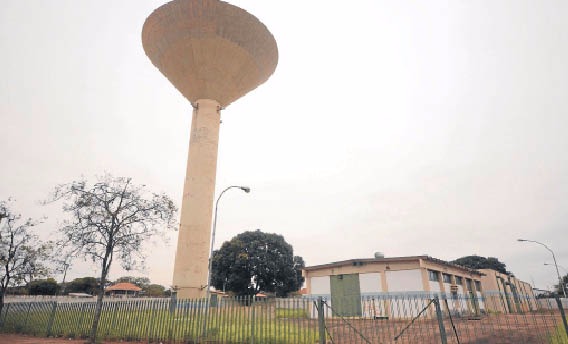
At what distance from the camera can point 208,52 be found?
24.6m

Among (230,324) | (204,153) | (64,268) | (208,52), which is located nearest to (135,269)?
(64,268)

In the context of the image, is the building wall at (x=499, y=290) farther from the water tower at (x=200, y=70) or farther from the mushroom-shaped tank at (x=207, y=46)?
the mushroom-shaped tank at (x=207, y=46)

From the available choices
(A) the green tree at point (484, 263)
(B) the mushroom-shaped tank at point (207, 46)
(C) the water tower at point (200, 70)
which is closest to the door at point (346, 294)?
(C) the water tower at point (200, 70)

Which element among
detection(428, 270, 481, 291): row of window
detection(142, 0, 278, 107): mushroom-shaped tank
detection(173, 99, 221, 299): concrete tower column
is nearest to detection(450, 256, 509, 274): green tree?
detection(428, 270, 481, 291): row of window

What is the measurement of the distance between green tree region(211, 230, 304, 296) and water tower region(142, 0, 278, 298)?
27.4 m

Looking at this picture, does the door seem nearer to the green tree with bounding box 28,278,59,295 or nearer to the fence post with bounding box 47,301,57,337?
the fence post with bounding box 47,301,57,337

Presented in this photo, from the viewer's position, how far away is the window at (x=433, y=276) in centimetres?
2572

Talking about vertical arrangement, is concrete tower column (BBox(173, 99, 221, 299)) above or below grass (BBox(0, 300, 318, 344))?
above

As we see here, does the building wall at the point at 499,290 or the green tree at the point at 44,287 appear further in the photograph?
the green tree at the point at 44,287

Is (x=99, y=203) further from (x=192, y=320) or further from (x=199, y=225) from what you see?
(x=199, y=225)

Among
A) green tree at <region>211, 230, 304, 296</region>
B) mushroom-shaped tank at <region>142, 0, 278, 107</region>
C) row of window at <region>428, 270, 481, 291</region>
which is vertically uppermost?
mushroom-shaped tank at <region>142, 0, 278, 107</region>

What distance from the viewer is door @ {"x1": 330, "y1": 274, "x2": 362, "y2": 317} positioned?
2497cm

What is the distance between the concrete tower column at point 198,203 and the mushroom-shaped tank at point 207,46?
181cm

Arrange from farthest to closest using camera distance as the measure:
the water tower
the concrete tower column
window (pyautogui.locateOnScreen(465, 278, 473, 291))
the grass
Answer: window (pyautogui.locateOnScreen(465, 278, 473, 291)) < the water tower < the concrete tower column < the grass
